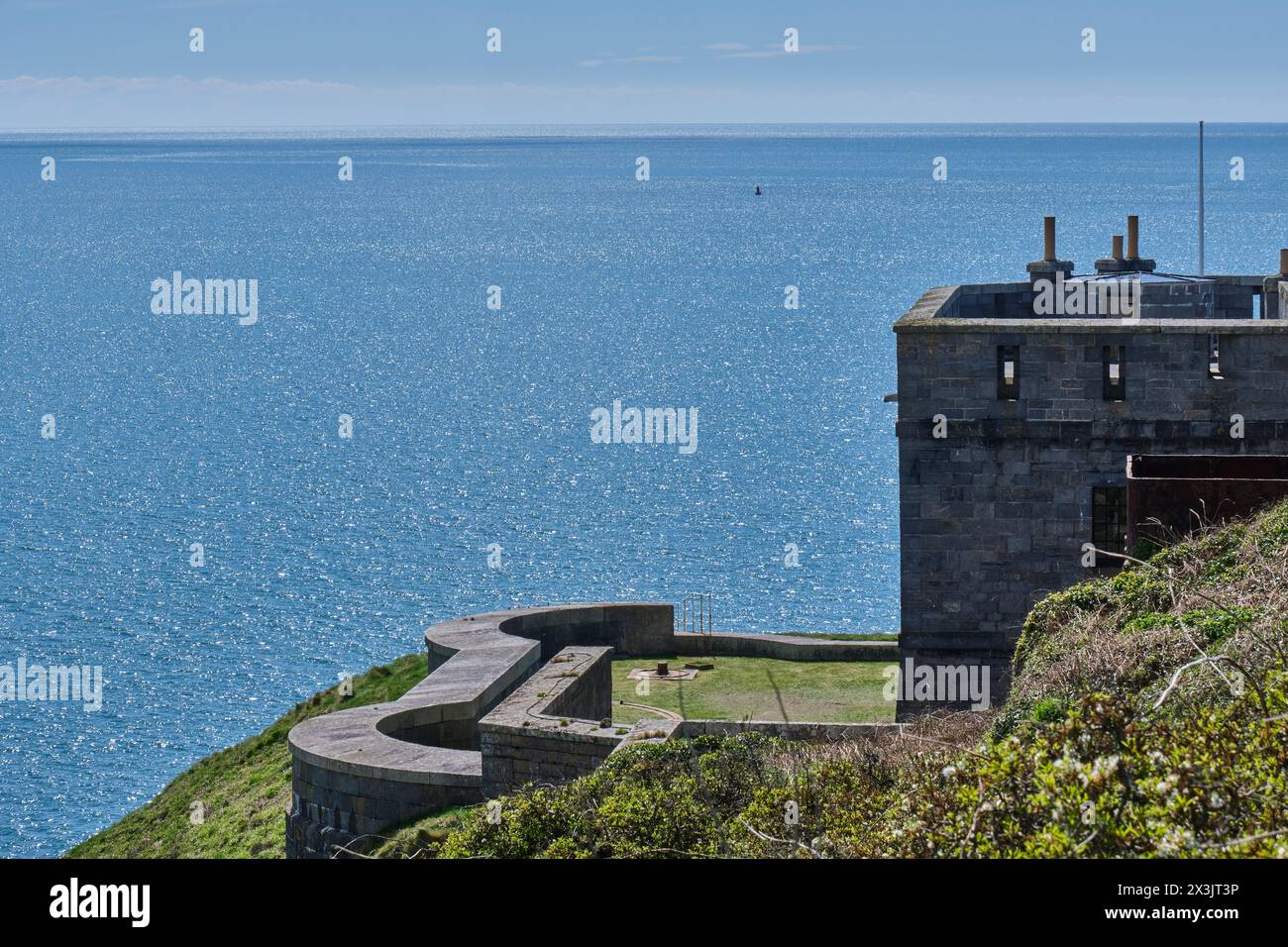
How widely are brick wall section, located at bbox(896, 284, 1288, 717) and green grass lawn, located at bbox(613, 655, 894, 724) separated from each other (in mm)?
1913

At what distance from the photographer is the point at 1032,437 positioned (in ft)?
81.3

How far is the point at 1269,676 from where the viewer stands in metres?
12.7

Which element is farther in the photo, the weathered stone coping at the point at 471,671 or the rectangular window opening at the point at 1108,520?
the rectangular window opening at the point at 1108,520

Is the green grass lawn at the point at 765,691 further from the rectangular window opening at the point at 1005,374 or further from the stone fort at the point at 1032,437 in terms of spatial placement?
the rectangular window opening at the point at 1005,374

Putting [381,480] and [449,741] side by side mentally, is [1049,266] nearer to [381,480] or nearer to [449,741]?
[449,741]

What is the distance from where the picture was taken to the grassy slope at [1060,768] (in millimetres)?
10352

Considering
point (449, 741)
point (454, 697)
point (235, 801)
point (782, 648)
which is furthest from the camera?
point (235, 801)

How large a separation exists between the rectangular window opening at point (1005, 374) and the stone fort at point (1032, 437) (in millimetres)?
20

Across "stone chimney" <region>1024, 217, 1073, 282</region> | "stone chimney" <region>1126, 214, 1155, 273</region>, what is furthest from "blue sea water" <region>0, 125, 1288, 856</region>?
"stone chimney" <region>1024, 217, 1073, 282</region>

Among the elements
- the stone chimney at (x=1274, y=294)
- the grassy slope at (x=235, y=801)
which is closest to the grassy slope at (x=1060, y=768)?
the grassy slope at (x=235, y=801)

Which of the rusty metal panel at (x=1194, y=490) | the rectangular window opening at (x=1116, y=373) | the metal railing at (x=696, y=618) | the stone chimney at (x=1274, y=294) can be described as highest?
the stone chimney at (x=1274, y=294)

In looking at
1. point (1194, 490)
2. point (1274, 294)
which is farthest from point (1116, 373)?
point (1274, 294)

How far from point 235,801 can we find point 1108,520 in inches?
634
